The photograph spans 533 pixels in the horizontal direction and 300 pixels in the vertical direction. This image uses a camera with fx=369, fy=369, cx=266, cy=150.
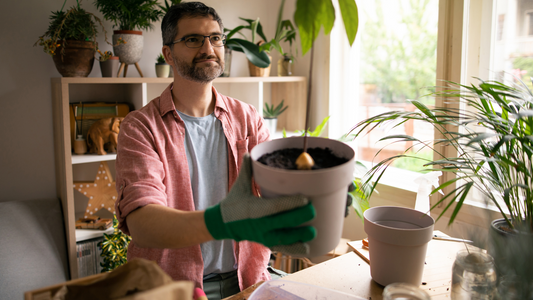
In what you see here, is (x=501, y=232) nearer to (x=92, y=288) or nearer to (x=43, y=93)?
(x=92, y=288)

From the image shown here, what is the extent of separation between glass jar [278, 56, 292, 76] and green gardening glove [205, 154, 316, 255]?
5.91 feet

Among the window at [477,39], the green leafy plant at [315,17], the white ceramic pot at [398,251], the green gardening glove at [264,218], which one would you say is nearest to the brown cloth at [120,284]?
the green gardening glove at [264,218]

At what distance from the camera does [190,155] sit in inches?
52.6

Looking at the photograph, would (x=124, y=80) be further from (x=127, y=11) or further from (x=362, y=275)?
(x=362, y=275)

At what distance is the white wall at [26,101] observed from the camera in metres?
1.83

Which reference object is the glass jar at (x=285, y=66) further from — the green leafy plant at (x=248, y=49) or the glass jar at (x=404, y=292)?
the glass jar at (x=404, y=292)

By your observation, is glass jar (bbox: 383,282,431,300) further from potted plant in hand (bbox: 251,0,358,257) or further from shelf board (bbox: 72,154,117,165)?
shelf board (bbox: 72,154,117,165)

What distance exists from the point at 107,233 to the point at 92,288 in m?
1.34

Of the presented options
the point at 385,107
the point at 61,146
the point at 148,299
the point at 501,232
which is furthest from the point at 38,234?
the point at 385,107

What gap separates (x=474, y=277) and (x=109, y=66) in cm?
172

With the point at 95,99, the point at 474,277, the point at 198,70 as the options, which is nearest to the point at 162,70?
the point at 95,99

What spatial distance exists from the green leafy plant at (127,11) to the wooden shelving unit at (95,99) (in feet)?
0.96

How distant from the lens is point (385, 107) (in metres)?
2.30

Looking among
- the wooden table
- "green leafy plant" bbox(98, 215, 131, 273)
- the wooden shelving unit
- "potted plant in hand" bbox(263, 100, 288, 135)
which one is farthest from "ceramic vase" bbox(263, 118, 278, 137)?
the wooden table
